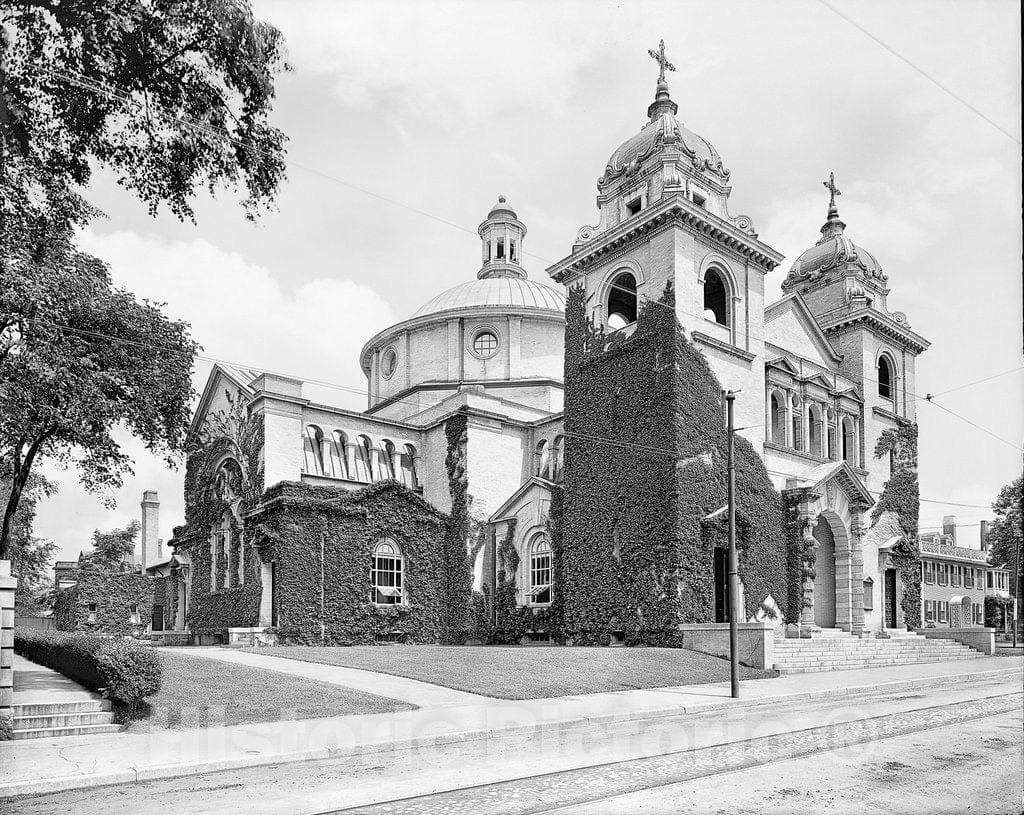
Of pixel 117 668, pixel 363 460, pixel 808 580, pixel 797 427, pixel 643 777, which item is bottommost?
pixel 643 777

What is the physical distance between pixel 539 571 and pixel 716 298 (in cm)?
1316

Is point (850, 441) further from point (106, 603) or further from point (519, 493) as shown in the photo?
point (106, 603)

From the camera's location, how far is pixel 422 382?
155ft

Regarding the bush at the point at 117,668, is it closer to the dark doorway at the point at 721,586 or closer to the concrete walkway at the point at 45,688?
the concrete walkway at the point at 45,688

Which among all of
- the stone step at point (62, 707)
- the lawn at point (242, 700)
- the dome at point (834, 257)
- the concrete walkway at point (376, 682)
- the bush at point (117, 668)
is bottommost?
the concrete walkway at point (376, 682)

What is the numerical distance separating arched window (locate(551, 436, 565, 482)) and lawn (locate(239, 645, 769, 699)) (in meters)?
12.5

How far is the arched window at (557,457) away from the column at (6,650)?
27.4 metres

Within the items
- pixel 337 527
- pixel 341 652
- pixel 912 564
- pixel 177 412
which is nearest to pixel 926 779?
pixel 177 412

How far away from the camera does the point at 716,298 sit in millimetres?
36781

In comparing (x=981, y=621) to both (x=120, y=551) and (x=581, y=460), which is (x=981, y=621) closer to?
(x=581, y=460)

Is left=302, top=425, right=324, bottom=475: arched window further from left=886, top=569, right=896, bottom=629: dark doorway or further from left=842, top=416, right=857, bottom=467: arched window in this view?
left=886, top=569, right=896, bottom=629: dark doorway

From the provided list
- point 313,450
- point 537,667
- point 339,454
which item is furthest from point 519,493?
point 537,667

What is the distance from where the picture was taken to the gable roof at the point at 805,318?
125ft

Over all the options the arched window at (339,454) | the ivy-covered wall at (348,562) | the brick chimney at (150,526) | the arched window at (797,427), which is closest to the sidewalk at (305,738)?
the ivy-covered wall at (348,562)
